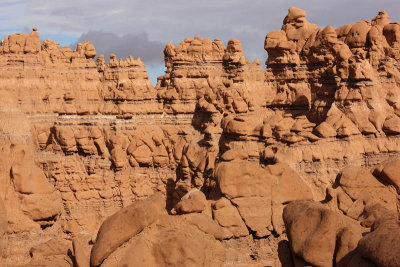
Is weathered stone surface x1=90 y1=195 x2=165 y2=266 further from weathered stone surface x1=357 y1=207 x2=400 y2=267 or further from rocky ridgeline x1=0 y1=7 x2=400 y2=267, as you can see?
weathered stone surface x1=357 y1=207 x2=400 y2=267

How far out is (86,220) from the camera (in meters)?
44.6

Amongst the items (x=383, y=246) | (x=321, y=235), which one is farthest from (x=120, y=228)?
(x=383, y=246)

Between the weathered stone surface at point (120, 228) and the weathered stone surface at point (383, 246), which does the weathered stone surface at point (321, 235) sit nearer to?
the weathered stone surface at point (383, 246)

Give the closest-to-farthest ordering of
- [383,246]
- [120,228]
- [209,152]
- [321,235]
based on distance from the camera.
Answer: [383,246] → [321,235] → [120,228] → [209,152]

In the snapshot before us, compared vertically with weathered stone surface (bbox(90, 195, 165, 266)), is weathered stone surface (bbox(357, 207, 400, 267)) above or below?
above

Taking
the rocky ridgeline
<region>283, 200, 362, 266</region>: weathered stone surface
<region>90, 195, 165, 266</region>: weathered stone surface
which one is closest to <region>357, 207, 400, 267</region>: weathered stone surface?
the rocky ridgeline

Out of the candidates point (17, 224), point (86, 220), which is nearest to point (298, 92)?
point (86, 220)

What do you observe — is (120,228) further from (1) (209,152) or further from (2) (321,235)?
(1) (209,152)

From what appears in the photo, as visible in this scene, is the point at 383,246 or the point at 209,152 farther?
the point at 209,152

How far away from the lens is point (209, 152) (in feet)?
132

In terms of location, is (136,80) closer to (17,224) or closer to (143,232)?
(17,224)

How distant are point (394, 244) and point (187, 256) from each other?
6.14 meters

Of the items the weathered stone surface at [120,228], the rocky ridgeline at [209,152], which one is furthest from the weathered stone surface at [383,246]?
the weathered stone surface at [120,228]

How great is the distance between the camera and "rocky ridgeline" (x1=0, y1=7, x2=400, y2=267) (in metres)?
18.0
